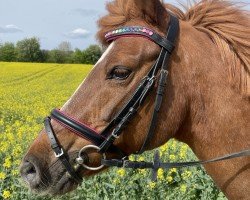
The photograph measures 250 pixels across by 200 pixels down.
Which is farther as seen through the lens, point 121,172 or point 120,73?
point 121,172

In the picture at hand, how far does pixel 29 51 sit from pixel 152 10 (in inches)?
2725

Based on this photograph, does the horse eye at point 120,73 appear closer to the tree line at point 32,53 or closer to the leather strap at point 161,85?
the leather strap at point 161,85

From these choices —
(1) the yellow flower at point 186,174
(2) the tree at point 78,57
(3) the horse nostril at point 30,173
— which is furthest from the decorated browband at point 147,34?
(2) the tree at point 78,57

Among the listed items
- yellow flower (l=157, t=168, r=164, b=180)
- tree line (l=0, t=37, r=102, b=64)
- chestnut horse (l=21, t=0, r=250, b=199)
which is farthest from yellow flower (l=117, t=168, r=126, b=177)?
tree line (l=0, t=37, r=102, b=64)

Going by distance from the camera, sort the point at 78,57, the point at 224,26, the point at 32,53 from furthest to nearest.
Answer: the point at 32,53
the point at 78,57
the point at 224,26

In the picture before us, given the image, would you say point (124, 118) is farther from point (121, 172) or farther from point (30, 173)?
point (121, 172)

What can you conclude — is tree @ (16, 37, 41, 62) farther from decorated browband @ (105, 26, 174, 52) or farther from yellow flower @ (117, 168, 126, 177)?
decorated browband @ (105, 26, 174, 52)

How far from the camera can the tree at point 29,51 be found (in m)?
68.5

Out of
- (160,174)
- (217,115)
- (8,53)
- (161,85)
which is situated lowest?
(8,53)

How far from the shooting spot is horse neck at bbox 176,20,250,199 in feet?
7.68

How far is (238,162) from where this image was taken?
7.64 feet

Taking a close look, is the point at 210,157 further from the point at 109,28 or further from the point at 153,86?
the point at 109,28

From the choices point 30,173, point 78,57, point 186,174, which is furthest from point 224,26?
point 78,57

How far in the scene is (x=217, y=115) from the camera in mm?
2359
